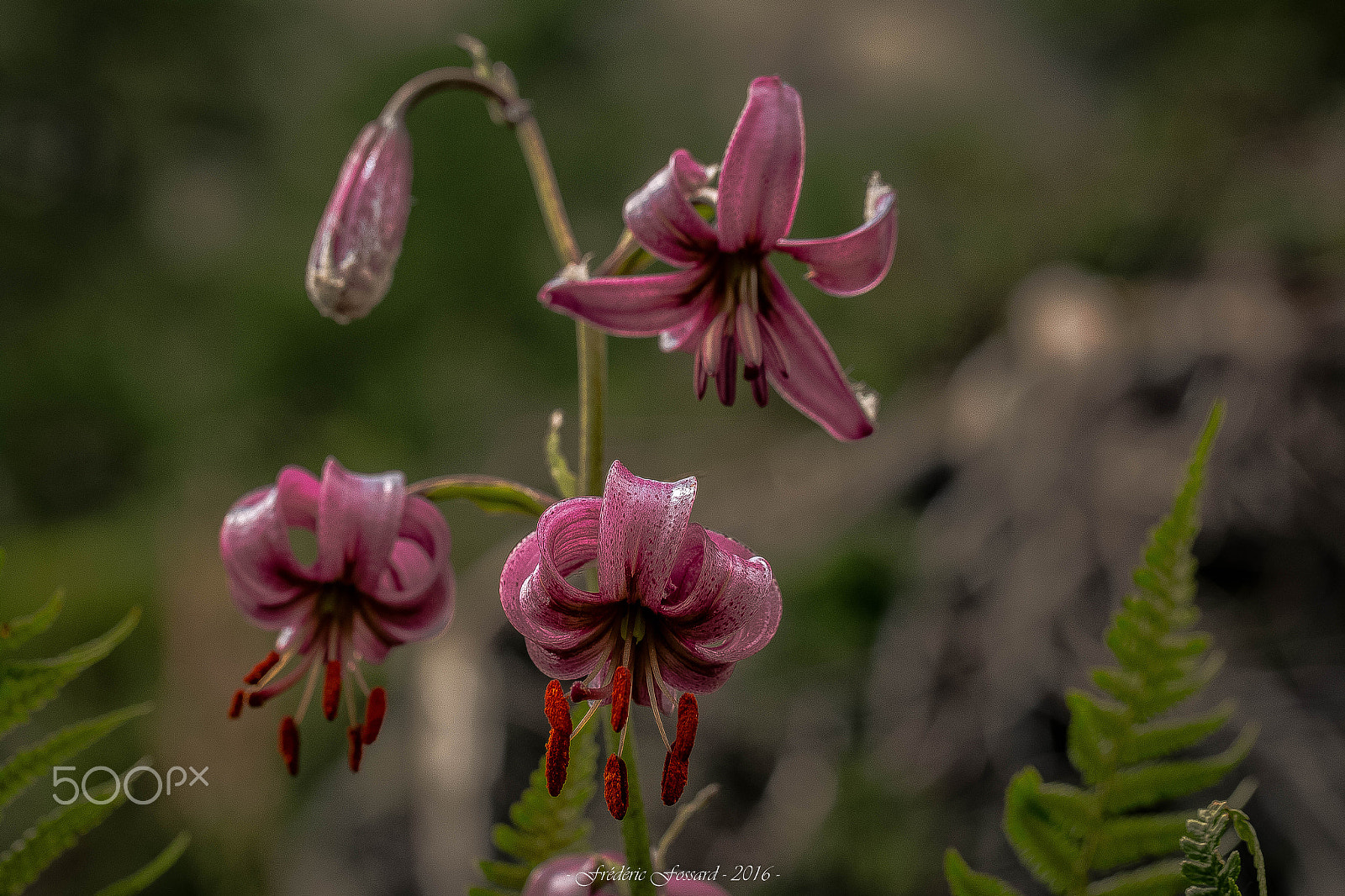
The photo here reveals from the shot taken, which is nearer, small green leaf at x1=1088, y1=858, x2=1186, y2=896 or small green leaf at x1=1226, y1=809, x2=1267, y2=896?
small green leaf at x1=1226, y1=809, x2=1267, y2=896

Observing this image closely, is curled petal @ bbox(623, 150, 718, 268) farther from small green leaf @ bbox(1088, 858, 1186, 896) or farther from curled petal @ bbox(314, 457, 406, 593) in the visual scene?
small green leaf @ bbox(1088, 858, 1186, 896)

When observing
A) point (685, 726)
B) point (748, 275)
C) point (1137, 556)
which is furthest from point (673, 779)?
point (1137, 556)

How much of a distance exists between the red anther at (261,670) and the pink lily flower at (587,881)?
182 millimetres

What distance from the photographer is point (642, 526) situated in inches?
13.1

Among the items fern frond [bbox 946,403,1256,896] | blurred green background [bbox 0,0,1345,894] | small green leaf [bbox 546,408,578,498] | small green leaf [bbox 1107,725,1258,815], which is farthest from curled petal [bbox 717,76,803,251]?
blurred green background [bbox 0,0,1345,894]

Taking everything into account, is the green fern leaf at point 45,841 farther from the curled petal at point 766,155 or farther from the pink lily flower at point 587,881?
the curled petal at point 766,155

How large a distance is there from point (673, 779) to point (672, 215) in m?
0.27

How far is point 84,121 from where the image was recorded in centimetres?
378

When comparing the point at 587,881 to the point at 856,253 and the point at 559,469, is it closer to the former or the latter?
the point at 559,469

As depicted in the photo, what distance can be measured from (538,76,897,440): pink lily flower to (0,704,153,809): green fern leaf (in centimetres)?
33

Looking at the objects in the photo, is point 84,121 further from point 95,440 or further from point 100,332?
point 95,440

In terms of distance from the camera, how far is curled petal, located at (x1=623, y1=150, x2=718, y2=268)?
425 mm

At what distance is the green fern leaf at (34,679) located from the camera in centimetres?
43

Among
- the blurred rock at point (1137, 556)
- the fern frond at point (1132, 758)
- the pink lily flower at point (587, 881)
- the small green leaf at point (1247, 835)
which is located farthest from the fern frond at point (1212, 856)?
the blurred rock at point (1137, 556)
